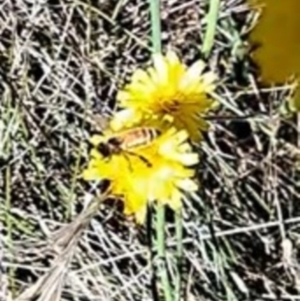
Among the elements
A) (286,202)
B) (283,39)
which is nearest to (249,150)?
(286,202)

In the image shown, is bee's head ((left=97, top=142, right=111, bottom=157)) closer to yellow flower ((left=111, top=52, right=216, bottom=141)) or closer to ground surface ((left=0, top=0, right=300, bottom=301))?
yellow flower ((left=111, top=52, right=216, bottom=141))

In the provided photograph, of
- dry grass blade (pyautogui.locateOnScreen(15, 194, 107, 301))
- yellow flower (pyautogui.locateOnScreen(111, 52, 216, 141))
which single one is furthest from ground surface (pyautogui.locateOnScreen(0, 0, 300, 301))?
dry grass blade (pyautogui.locateOnScreen(15, 194, 107, 301))

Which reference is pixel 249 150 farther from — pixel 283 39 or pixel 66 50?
pixel 283 39

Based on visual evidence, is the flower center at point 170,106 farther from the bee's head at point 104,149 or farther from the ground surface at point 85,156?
the ground surface at point 85,156

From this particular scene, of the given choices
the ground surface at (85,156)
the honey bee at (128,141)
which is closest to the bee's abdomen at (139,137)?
the honey bee at (128,141)

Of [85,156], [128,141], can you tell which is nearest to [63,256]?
[128,141]

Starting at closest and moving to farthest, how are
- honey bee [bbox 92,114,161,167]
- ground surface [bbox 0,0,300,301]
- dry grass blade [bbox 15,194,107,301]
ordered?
dry grass blade [bbox 15,194,107,301]
honey bee [bbox 92,114,161,167]
ground surface [bbox 0,0,300,301]

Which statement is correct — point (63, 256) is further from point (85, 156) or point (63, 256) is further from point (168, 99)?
point (85, 156)
